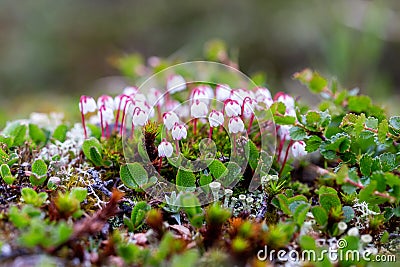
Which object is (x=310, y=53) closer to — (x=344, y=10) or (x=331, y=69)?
(x=344, y=10)

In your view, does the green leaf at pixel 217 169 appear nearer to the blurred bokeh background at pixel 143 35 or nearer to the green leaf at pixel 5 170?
the green leaf at pixel 5 170

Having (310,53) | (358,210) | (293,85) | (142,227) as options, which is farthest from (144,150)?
(310,53)

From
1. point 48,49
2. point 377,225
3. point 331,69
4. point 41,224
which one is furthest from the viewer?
point 48,49

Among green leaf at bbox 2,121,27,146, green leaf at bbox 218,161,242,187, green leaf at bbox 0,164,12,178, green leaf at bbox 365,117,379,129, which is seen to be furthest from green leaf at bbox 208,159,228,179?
green leaf at bbox 2,121,27,146

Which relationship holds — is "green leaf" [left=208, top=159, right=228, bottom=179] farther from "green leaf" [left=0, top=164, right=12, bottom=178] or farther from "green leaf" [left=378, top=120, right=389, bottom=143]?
"green leaf" [left=0, top=164, right=12, bottom=178]

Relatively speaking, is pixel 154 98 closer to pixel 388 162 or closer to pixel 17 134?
pixel 17 134

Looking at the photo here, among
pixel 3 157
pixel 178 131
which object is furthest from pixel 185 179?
pixel 3 157
